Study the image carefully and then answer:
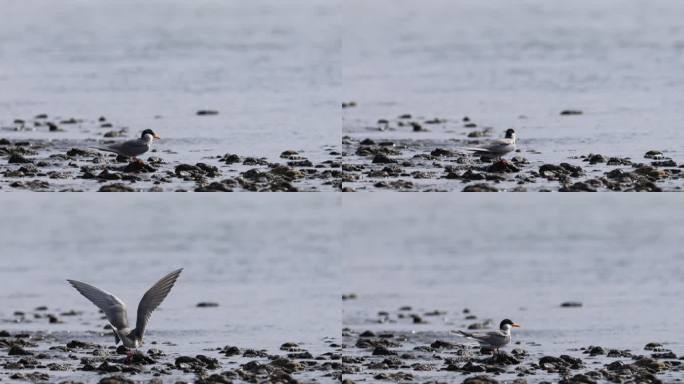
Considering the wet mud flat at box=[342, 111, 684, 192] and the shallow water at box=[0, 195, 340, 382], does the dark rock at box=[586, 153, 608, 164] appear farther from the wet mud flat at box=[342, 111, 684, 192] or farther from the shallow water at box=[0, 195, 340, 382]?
the shallow water at box=[0, 195, 340, 382]

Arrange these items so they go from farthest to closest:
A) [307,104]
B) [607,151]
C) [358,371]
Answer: [307,104] < [607,151] < [358,371]

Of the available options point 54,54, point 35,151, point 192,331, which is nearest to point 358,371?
point 192,331

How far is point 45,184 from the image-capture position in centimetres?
1650

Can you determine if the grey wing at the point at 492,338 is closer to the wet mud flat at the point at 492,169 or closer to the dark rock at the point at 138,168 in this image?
the wet mud flat at the point at 492,169

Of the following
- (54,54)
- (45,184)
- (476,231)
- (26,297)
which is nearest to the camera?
(45,184)

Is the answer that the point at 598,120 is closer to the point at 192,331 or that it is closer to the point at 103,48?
the point at 192,331

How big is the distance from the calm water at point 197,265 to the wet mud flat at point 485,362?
73 cm

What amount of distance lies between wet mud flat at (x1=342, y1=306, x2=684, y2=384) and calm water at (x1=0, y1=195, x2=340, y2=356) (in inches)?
28.9

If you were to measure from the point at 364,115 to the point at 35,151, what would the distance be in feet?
19.7

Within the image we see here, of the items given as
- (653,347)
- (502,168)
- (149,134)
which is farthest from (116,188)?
(653,347)

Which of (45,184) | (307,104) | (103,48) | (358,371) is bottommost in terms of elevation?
(358,371)

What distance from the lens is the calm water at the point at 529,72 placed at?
20.4 metres

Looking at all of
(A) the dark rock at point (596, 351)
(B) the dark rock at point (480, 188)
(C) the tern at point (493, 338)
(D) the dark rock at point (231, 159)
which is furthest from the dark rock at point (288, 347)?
(A) the dark rock at point (596, 351)

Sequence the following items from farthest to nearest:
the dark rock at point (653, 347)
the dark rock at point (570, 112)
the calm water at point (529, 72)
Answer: the dark rock at point (570, 112)
the calm water at point (529, 72)
the dark rock at point (653, 347)
